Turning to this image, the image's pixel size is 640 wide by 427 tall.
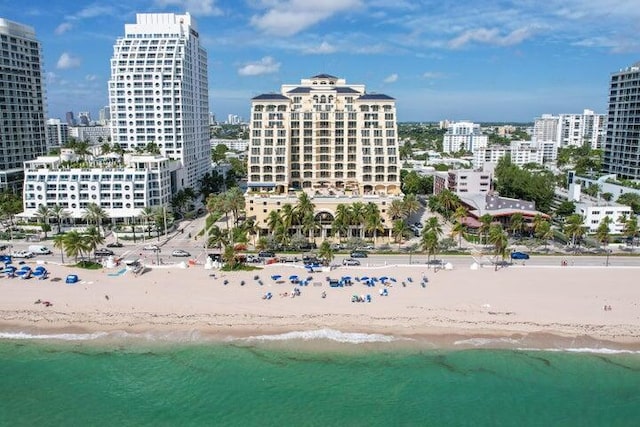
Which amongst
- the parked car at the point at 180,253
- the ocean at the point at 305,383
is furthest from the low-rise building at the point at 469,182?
the ocean at the point at 305,383

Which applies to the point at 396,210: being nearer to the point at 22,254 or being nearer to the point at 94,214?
the point at 94,214

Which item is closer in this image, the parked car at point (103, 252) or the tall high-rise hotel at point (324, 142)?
the parked car at point (103, 252)

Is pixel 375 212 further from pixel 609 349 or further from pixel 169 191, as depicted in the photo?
pixel 169 191

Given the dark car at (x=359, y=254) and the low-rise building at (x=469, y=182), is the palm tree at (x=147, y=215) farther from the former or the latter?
the low-rise building at (x=469, y=182)

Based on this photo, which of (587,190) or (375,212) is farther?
(587,190)

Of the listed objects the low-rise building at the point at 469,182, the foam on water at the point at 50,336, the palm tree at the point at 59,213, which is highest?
the low-rise building at the point at 469,182

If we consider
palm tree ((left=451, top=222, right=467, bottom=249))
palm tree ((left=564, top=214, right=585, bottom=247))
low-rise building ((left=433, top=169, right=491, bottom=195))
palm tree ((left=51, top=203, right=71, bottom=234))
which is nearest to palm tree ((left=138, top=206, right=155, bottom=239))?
palm tree ((left=51, top=203, right=71, bottom=234))

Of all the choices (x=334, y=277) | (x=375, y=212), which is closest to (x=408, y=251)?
(x=375, y=212)

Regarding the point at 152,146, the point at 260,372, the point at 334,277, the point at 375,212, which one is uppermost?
the point at 152,146
